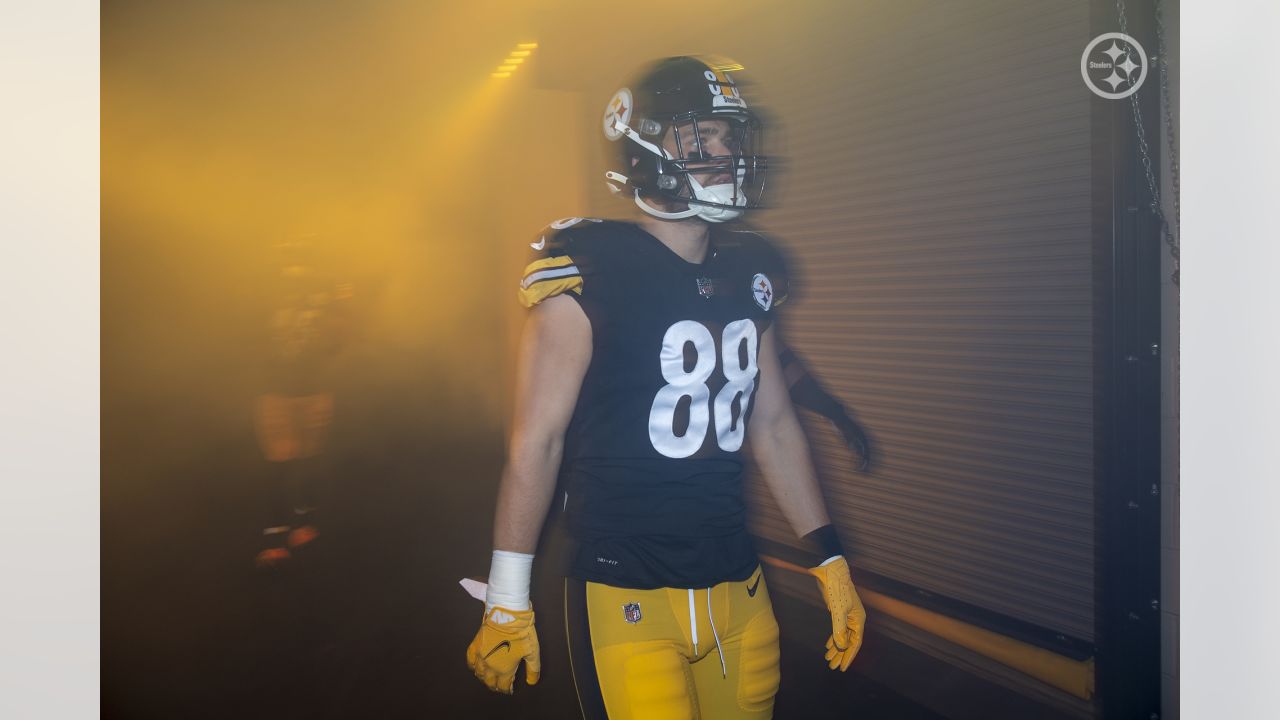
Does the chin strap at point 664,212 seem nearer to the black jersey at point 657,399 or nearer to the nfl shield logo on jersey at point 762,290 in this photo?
the black jersey at point 657,399

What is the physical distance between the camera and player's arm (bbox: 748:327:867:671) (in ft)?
5.16

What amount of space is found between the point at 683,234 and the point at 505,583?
0.64 m

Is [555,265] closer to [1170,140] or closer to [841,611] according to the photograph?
[841,611]

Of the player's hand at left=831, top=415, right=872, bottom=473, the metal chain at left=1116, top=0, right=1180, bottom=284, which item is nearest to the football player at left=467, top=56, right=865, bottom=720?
the player's hand at left=831, top=415, right=872, bottom=473

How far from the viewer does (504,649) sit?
53.4 inches

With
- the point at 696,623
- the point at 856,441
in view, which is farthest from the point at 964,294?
the point at 696,623

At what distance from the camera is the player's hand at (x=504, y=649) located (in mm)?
1351

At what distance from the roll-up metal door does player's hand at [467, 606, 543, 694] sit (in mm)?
627

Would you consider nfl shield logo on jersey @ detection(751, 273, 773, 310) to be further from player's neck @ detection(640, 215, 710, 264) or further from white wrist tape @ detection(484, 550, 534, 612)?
white wrist tape @ detection(484, 550, 534, 612)

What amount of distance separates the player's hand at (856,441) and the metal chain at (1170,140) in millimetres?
753
